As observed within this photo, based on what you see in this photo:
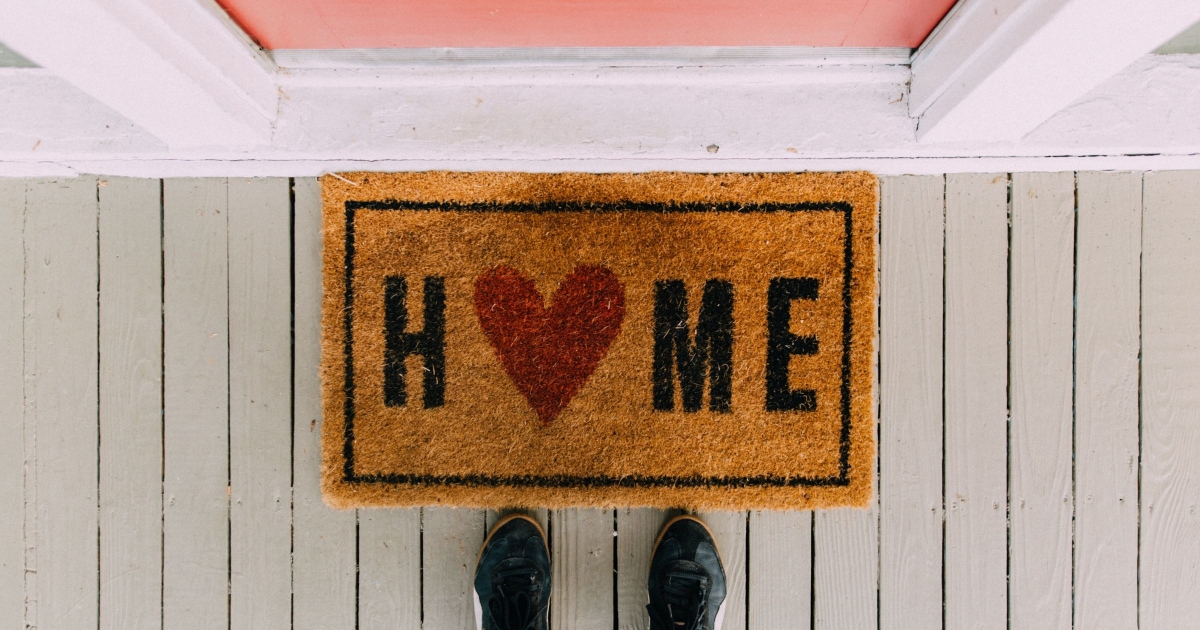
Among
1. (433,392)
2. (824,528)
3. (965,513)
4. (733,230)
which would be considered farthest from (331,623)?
(965,513)

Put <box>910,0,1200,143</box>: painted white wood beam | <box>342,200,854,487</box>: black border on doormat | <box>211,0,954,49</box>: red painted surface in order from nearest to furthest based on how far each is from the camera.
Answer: <box>910,0,1200,143</box>: painted white wood beam → <box>211,0,954,49</box>: red painted surface → <box>342,200,854,487</box>: black border on doormat

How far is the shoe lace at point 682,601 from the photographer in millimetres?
1240

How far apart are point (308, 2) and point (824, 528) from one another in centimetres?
134

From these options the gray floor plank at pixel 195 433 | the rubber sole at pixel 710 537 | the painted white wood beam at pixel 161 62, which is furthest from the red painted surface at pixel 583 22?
the rubber sole at pixel 710 537

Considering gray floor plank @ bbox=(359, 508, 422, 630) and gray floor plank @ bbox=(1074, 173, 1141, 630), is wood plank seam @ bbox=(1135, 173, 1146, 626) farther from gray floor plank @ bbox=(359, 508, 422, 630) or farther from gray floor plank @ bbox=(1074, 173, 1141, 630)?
gray floor plank @ bbox=(359, 508, 422, 630)

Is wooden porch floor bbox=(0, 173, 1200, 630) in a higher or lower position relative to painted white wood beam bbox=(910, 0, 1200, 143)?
lower

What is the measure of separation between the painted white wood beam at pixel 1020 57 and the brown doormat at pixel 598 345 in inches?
9.5

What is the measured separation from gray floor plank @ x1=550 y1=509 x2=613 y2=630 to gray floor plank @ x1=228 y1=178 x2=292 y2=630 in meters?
0.55

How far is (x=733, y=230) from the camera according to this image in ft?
4.09

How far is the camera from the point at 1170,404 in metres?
1.27

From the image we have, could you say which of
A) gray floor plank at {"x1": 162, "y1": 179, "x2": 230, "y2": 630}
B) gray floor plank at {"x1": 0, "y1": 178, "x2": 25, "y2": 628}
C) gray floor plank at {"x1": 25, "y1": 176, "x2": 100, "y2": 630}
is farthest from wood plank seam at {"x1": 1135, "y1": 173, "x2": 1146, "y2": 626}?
gray floor plank at {"x1": 0, "y1": 178, "x2": 25, "y2": 628}

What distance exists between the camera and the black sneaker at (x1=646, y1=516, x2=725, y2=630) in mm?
1241

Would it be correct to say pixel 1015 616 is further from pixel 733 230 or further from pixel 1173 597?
pixel 733 230

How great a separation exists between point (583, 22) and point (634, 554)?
1.02 metres
